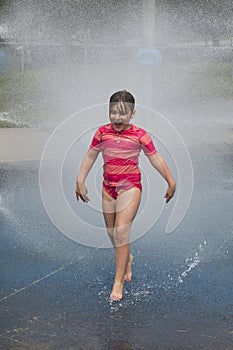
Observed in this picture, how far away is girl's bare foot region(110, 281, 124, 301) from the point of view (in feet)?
14.4

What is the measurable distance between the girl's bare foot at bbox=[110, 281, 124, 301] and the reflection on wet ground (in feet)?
0.16

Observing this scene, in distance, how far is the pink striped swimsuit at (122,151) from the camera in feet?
14.5

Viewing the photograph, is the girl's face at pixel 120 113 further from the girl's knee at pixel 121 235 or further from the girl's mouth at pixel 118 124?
the girl's knee at pixel 121 235

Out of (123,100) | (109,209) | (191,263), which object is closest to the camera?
(123,100)

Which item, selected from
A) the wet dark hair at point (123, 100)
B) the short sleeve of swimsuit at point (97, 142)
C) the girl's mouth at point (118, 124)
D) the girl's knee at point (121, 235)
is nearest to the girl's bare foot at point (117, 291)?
the girl's knee at point (121, 235)

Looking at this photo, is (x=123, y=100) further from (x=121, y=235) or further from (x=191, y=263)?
(x=191, y=263)

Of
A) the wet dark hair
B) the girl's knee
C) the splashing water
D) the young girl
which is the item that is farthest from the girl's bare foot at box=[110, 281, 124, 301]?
the wet dark hair

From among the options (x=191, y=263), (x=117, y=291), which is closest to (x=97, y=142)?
(x=117, y=291)

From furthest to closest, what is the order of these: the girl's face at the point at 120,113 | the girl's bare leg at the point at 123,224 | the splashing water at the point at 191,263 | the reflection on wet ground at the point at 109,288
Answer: the splashing water at the point at 191,263 < the girl's bare leg at the point at 123,224 < the girl's face at the point at 120,113 < the reflection on wet ground at the point at 109,288

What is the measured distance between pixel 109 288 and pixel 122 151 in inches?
35.7

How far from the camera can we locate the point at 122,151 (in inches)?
175

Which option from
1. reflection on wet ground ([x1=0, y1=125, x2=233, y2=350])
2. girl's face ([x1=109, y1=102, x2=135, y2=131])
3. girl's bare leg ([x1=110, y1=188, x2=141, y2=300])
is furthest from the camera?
girl's bare leg ([x1=110, y1=188, x2=141, y2=300])

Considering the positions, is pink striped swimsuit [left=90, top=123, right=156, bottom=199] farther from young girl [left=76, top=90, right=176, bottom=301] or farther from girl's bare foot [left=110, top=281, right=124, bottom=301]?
girl's bare foot [left=110, top=281, right=124, bottom=301]

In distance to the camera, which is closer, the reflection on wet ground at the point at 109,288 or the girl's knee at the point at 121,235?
the reflection on wet ground at the point at 109,288
